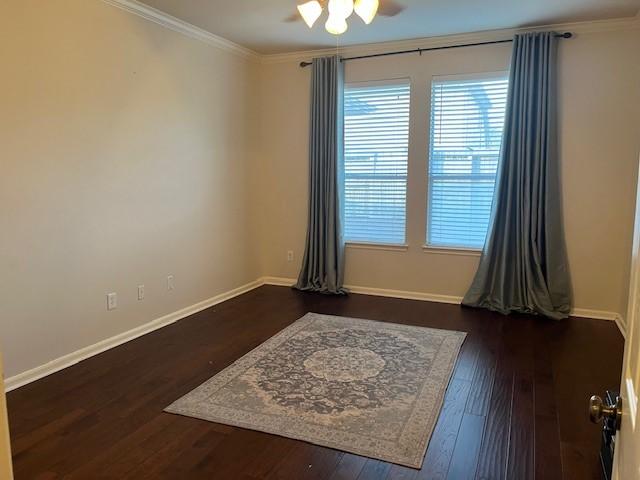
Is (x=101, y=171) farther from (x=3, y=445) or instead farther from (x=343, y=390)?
(x=3, y=445)

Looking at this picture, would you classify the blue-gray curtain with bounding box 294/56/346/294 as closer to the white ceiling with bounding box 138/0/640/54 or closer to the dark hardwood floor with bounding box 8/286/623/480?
the white ceiling with bounding box 138/0/640/54

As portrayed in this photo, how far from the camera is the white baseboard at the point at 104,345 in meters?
2.85

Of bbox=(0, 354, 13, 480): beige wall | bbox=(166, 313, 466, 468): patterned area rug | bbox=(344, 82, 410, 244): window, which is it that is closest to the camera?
bbox=(0, 354, 13, 480): beige wall

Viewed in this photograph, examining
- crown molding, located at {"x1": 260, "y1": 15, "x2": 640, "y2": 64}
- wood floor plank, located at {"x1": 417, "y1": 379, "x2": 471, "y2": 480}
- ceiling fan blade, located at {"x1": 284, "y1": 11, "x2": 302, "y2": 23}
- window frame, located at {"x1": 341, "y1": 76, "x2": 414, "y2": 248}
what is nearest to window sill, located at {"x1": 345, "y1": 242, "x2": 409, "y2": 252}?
window frame, located at {"x1": 341, "y1": 76, "x2": 414, "y2": 248}

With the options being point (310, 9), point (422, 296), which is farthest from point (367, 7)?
point (422, 296)

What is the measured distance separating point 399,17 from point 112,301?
3154mm

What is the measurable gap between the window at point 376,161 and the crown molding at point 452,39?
0.36 meters

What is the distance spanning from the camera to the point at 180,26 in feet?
12.9

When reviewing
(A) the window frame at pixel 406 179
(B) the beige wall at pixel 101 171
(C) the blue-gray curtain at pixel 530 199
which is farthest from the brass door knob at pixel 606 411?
(A) the window frame at pixel 406 179

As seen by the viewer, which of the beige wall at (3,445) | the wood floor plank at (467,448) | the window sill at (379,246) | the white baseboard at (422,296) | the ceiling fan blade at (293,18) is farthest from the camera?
the window sill at (379,246)

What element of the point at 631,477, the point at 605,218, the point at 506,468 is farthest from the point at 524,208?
the point at 631,477

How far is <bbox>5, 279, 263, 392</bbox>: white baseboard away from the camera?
285 centimetres

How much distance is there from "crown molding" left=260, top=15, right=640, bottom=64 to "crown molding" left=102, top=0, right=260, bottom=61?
→ 44 centimetres

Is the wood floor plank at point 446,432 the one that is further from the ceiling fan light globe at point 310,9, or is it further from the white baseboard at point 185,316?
the ceiling fan light globe at point 310,9
